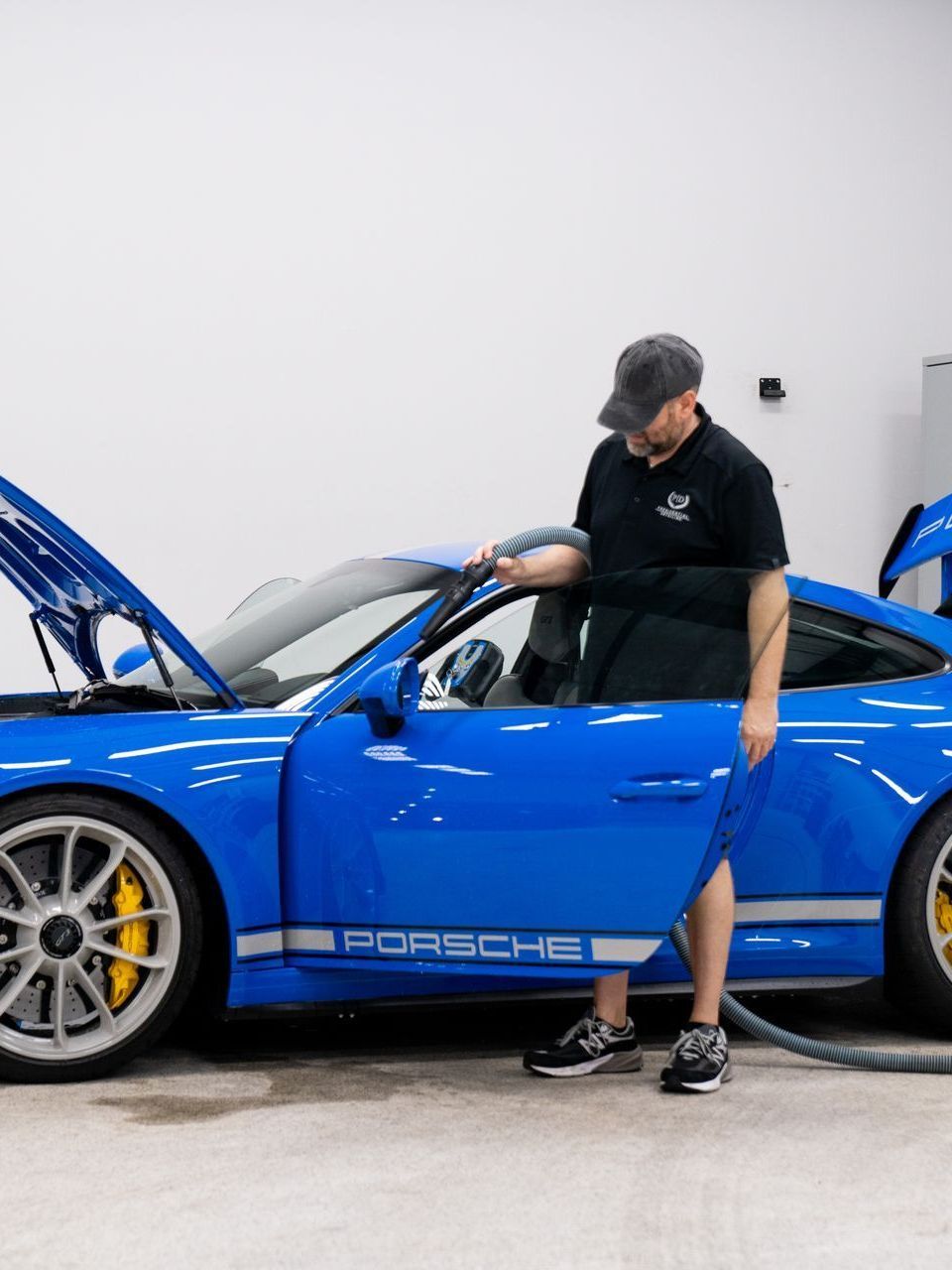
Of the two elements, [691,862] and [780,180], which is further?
[780,180]

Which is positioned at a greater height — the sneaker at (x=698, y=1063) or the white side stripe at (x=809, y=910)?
the white side stripe at (x=809, y=910)

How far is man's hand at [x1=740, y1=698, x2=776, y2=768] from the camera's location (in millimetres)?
3285

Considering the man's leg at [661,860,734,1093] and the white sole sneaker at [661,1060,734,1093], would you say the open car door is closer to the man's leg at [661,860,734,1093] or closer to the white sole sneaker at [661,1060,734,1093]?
the man's leg at [661,860,734,1093]

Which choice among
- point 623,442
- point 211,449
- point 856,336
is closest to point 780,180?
point 856,336

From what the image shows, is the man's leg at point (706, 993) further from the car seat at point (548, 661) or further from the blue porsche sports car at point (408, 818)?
the car seat at point (548, 661)

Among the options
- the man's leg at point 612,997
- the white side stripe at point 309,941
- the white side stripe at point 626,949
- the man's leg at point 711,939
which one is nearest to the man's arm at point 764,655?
the man's leg at point 711,939

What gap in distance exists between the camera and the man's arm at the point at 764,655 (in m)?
3.29

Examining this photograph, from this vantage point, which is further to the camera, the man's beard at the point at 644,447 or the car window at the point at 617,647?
the man's beard at the point at 644,447

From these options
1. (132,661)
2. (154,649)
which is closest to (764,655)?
(154,649)

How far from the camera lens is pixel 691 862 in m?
3.23

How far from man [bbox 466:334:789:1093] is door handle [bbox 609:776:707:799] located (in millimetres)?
139

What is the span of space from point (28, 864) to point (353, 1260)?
125 centimetres

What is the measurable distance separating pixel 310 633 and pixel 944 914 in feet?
5.15

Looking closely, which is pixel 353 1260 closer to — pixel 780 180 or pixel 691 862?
pixel 691 862
